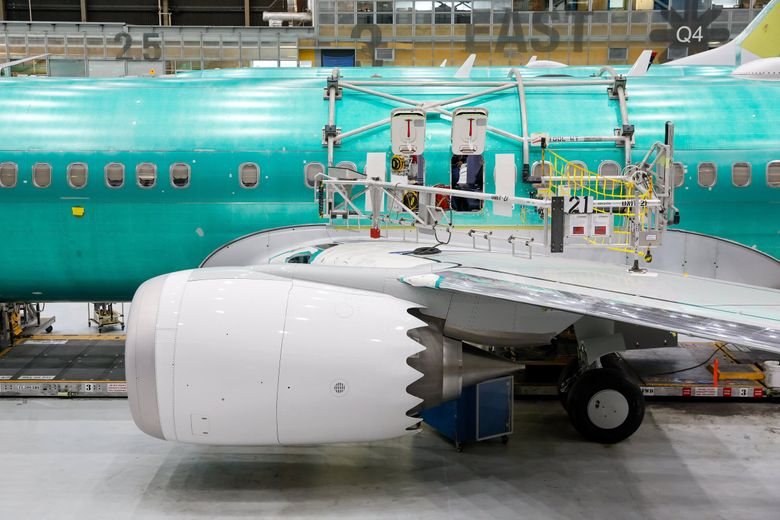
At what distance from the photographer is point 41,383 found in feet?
36.9

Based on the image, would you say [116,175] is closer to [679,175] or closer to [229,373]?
[229,373]

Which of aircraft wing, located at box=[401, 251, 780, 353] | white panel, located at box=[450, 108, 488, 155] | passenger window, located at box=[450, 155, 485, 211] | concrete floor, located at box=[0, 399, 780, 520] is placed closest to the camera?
aircraft wing, located at box=[401, 251, 780, 353]

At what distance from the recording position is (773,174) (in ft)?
36.5

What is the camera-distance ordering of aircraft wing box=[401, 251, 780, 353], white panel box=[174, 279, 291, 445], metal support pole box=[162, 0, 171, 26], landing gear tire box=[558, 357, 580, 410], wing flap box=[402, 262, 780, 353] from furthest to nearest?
metal support pole box=[162, 0, 171, 26] < landing gear tire box=[558, 357, 580, 410] < white panel box=[174, 279, 291, 445] < aircraft wing box=[401, 251, 780, 353] < wing flap box=[402, 262, 780, 353]

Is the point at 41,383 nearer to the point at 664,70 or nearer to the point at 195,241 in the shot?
the point at 195,241

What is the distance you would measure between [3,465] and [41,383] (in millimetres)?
2369

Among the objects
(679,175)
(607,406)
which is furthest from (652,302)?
(679,175)

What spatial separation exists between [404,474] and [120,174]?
601cm

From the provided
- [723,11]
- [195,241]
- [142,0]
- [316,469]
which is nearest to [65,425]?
[195,241]

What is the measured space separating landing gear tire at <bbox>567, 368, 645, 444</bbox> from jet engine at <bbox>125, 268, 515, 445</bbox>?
2666 mm

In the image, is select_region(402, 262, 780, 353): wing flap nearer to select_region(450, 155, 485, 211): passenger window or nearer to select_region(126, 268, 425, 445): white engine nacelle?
select_region(126, 268, 425, 445): white engine nacelle

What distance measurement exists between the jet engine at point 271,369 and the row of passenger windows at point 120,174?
134 inches

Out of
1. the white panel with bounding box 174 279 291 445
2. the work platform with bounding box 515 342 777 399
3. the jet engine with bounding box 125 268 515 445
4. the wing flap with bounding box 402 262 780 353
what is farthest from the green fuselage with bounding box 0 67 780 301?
the white panel with bounding box 174 279 291 445

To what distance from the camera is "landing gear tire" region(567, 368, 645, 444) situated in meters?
9.78
